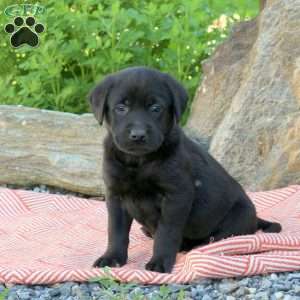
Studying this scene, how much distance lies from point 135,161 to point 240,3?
4083 millimetres

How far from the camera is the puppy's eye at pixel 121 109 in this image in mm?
A: 4465

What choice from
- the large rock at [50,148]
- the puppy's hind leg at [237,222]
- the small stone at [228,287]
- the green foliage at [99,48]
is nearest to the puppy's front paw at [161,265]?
the small stone at [228,287]

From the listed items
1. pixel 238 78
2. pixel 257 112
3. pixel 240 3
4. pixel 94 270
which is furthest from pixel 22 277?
pixel 240 3

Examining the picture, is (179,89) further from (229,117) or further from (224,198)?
(229,117)

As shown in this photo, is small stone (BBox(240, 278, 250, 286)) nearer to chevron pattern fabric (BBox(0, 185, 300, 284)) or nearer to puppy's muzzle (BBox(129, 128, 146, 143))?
chevron pattern fabric (BBox(0, 185, 300, 284))

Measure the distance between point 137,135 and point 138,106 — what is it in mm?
177

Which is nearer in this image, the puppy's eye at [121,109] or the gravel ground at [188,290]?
the gravel ground at [188,290]

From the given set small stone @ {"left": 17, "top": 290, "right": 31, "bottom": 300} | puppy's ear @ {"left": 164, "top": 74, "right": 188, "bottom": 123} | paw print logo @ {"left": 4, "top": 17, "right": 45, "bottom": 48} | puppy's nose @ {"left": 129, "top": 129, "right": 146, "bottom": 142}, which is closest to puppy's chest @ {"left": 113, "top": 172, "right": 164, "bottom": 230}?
puppy's nose @ {"left": 129, "top": 129, "right": 146, "bottom": 142}

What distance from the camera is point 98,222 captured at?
18.8 feet

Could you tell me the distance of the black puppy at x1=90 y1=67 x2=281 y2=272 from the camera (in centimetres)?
445

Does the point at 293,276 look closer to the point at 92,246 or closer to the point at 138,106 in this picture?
the point at 138,106

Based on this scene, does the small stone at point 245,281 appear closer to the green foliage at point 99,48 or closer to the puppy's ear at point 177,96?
the puppy's ear at point 177,96

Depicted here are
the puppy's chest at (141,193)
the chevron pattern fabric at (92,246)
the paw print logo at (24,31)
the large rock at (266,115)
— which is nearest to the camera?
the chevron pattern fabric at (92,246)

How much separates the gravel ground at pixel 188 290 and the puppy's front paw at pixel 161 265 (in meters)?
0.20
